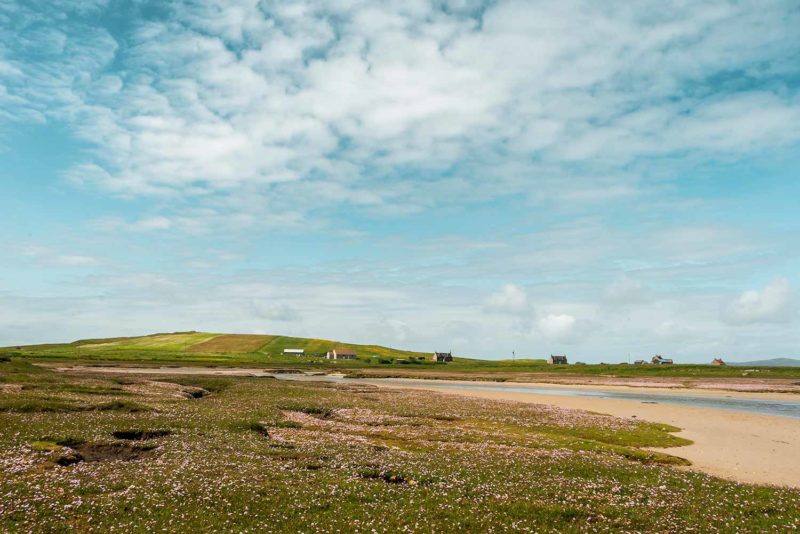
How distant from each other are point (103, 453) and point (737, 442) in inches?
1843

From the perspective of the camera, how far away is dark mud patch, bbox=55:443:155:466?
23020mm

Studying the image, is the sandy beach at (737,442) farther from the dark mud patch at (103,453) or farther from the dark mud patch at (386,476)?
the dark mud patch at (103,453)

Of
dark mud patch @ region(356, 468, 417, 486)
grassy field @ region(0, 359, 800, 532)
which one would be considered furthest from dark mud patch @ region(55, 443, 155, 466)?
dark mud patch @ region(356, 468, 417, 486)

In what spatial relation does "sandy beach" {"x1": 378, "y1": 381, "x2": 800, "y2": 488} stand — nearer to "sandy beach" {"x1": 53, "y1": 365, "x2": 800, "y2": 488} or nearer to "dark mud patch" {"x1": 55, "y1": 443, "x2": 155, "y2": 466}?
"sandy beach" {"x1": 53, "y1": 365, "x2": 800, "y2": 488}

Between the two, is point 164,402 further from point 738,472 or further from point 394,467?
point 738,472

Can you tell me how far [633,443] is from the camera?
37.0 metres

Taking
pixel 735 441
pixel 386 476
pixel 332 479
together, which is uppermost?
pixel 332 479

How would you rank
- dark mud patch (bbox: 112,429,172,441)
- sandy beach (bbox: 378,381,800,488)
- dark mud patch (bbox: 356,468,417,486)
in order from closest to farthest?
dark mud patch (bbox: 356,468,417,486) < dark mud patch (bbox: 112,429,172,441) < sandy beach (bbox: 378,381,800,488)

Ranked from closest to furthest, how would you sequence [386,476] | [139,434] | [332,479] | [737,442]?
[332,479] → [386,476] → [139,434] → [737,442]

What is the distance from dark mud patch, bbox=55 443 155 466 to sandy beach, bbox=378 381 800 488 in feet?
109

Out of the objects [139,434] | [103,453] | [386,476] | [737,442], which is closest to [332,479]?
[386,476]

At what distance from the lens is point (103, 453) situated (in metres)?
24.9

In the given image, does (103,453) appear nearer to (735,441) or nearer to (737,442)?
(737,442)

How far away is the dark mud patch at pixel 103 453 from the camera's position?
23.0 metres
